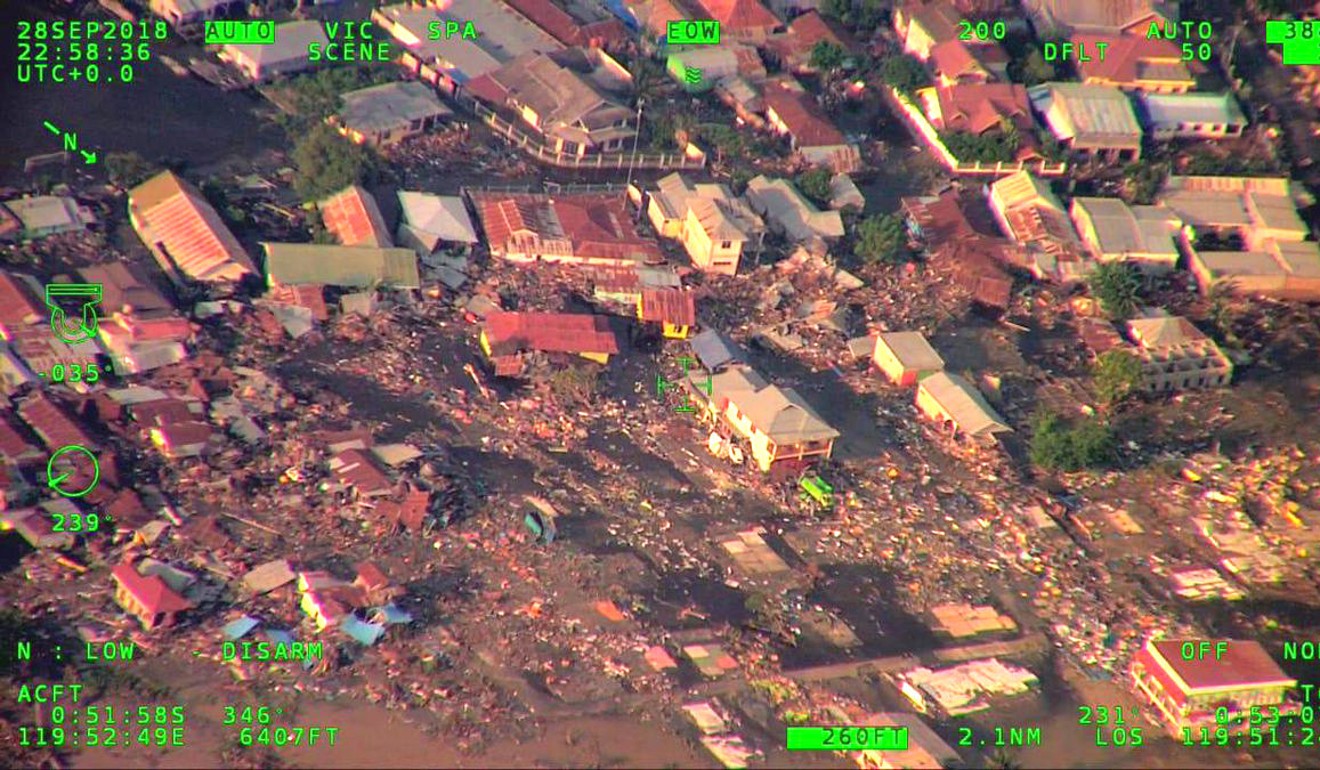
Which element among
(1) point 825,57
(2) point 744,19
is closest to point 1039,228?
(1) point 825,57

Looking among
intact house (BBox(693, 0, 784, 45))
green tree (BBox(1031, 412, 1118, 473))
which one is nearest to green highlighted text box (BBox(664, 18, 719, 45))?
intact house (BBox(693, 0, 784, 45))

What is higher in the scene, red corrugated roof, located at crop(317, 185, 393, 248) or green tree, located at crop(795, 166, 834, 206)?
green tree, located at crop(795, 166, 834, 206)

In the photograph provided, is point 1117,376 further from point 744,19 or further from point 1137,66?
point 744,19

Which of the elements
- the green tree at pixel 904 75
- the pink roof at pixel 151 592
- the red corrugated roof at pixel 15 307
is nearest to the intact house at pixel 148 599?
the pink roof at pixel 151 592

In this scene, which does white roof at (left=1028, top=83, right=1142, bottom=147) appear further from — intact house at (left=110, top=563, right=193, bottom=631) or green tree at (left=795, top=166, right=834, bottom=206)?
intact house at (left=110, top=563, right=193, bottom=631)

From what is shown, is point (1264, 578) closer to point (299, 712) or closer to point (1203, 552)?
point (1203, 552)

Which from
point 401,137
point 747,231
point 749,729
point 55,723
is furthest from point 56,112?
point 749,729
